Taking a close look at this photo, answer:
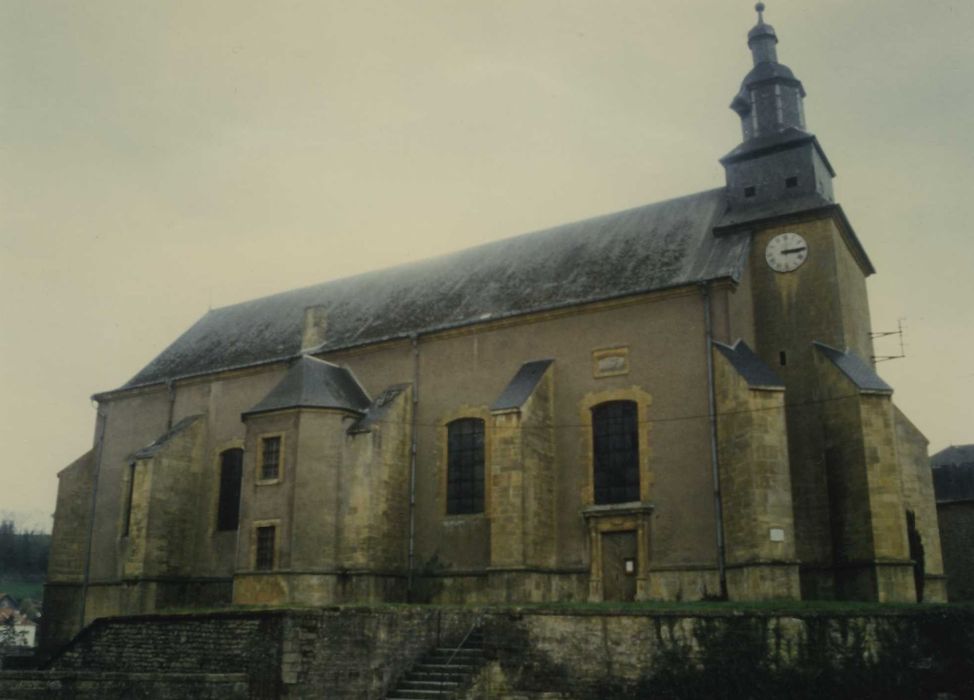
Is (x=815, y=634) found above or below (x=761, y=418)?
below

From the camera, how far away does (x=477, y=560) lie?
2617 cm

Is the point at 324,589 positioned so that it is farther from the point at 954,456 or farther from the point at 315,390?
the point at 954,456

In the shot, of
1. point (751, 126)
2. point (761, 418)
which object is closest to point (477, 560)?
point (761, 418)

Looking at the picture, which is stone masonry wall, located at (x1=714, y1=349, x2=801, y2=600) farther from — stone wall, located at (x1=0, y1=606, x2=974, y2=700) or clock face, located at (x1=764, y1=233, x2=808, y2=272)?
clock face, located at (x1=764, y1=233, x2=808, y2=272)

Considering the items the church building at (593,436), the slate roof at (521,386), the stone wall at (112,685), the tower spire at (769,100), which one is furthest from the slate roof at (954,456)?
the stone wall at (112,685)

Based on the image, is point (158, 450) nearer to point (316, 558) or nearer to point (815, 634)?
point (316, 558)

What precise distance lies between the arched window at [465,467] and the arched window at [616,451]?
12.7ft

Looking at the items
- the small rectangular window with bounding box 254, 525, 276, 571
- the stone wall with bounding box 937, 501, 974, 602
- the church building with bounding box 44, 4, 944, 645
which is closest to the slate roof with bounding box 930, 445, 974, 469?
the stone wall with bounding box 937, 501, 974, 602

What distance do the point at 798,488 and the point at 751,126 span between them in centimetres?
1239

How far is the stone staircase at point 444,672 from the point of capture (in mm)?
17766

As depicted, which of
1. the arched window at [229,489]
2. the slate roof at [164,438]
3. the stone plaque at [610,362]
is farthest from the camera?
the slate roof at [164,438]

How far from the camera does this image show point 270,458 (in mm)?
28234

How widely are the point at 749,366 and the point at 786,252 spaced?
209 inches

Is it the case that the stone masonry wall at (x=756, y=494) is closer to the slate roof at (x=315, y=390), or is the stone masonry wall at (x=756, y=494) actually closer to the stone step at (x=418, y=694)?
the stone step at (x=418, y=694)
